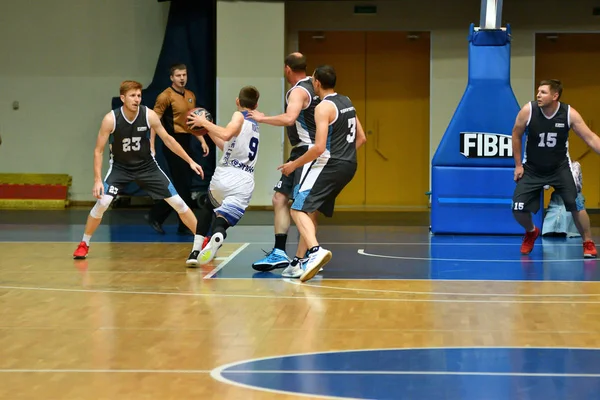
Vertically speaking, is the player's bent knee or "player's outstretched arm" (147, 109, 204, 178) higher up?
"player's outstretched arm" (147, 109, 204, 178)

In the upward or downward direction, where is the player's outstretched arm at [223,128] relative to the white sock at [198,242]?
upward

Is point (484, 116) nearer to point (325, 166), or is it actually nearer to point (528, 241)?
point (528, 241)

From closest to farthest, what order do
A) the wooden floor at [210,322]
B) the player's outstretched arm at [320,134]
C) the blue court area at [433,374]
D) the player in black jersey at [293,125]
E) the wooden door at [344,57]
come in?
the blue court area at [433,374] → the wooden floor at [210,322] → the player's outstretched arm at [320,134] → the player in black jersey at [293,125] → the wooden door at [344,57]

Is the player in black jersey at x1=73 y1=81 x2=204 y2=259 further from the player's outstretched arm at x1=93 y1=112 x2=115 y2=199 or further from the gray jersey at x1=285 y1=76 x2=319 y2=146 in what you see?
the gray jersey at x1=285 y1=76 x2=319 y2=146

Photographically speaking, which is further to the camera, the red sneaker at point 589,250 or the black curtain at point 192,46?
the black curtain at point 192,46

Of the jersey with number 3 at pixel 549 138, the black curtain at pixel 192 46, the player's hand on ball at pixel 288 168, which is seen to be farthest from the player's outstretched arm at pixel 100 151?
the black curtain at pixel 192 46

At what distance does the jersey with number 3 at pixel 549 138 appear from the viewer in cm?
938

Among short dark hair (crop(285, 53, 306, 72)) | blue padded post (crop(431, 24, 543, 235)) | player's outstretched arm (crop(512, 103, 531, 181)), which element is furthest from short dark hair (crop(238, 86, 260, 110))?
blue padded post (crop(431, 24, 543, 235))

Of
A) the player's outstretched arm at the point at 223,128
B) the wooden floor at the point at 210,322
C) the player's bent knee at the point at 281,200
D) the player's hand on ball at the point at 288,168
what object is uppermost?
the player's outstretched arm at the point at 223,128

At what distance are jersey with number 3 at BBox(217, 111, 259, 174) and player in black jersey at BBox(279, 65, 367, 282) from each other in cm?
67

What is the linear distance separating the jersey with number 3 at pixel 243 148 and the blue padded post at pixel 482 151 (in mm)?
3420

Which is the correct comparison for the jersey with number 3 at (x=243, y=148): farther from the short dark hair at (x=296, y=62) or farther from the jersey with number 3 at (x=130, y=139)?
the jersey with number 3 at (x=130, y=139)

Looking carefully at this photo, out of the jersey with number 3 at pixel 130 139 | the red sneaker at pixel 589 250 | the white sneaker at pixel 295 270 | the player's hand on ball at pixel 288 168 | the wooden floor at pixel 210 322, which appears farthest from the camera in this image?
the red sneaker at pixel 589 250

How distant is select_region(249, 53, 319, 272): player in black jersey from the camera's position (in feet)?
25.7
